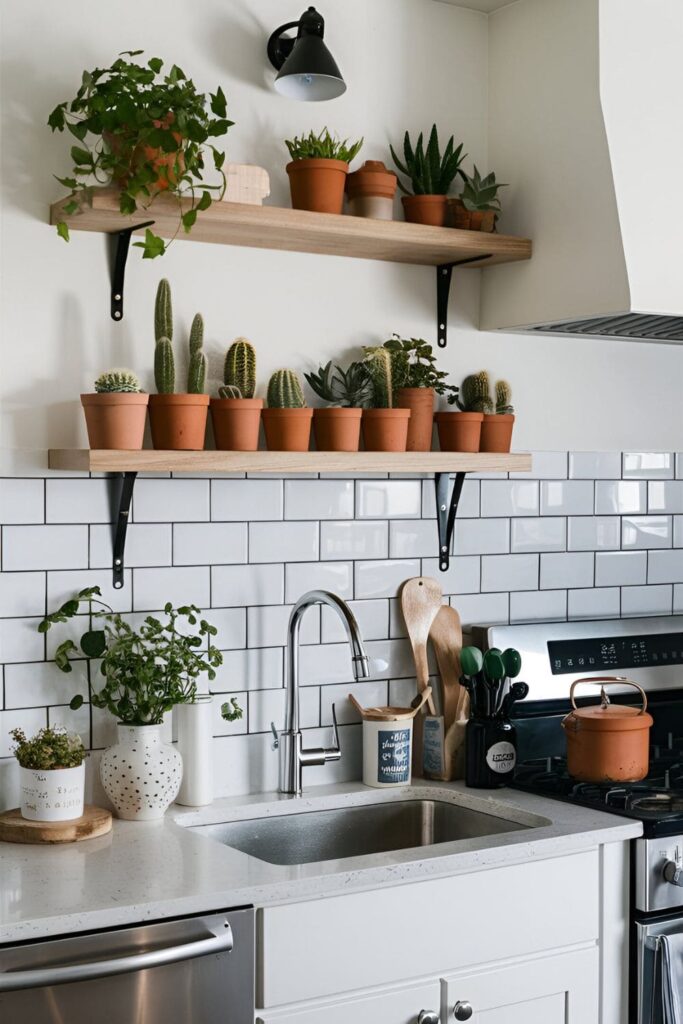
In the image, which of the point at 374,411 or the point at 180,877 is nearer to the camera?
the point at 180,877

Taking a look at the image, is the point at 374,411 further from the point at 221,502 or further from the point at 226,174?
the point at 226,174

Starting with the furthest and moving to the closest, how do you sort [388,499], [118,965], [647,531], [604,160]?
[647,531]
[388,499]
[604,160]
[118,965]

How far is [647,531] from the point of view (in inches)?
124

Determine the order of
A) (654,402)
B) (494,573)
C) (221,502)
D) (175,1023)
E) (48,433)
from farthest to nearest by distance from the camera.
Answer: (654,402)
(494,573)
(221,502)
(48,433)
(175,1023)

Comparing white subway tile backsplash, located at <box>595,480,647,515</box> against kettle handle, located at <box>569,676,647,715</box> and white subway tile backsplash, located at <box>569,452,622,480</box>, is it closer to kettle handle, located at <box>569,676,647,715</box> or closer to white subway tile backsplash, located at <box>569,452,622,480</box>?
white subway tile backsplash, located at <box>569,452,622,480</box>

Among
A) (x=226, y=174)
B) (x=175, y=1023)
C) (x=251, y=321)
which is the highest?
(x=226, y=174)

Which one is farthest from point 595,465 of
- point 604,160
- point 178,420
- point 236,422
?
point 178,420

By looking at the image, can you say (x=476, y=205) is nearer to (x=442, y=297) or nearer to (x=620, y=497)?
(x=442, y=297)

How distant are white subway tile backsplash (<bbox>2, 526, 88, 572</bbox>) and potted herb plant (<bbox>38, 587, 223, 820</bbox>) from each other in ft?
0.23

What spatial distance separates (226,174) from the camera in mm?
2363

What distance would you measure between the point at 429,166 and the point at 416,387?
1.57 feet

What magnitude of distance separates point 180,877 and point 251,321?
3.71 ft

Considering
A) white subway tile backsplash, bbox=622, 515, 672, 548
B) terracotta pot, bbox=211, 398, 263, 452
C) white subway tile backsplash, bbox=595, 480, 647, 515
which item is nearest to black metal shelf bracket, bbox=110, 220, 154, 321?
terracotta pot, bbox=211, 398, 263, 452

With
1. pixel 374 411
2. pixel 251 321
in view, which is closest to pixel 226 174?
pixel 251 321
